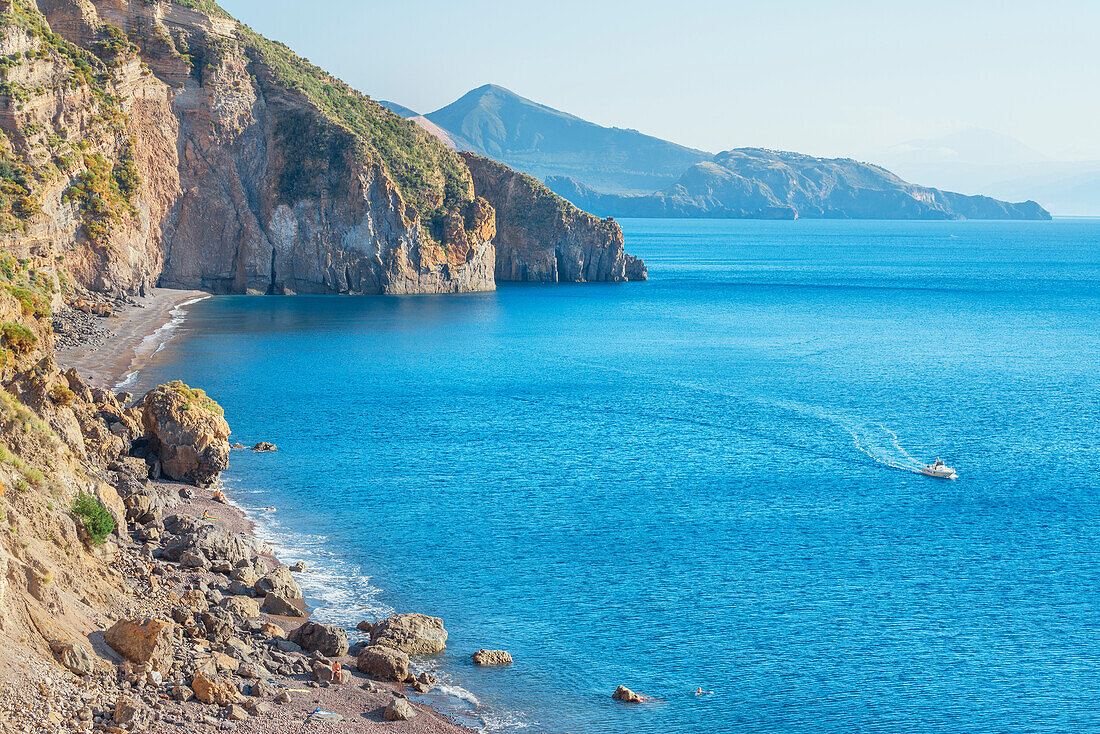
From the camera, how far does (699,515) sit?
178ft

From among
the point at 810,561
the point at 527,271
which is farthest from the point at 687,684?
the point at 527,271

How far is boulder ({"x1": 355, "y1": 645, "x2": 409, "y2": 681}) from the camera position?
1374 inches

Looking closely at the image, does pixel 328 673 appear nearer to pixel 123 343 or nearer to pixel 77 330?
pixel 123 343

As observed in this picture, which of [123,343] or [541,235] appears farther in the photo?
[541,235]

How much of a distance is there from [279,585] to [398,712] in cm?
1084

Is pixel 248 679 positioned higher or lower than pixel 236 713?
lower

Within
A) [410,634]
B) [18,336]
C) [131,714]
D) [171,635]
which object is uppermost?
[18,336]

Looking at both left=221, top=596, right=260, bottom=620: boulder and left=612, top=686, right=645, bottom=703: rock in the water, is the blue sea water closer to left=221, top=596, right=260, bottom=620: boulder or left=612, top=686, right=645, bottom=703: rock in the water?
left=612, top=686, right=645, bottom=703: rock in the water

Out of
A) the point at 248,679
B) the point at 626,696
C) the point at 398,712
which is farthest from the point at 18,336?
the point at 626,696

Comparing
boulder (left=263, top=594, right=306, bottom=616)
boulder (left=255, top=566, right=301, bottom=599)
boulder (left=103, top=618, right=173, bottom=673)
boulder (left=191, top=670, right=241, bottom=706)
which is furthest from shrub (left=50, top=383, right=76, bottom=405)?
boulder (left=191, top=670, right=241, bottom=706)

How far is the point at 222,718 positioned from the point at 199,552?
46.4 feet

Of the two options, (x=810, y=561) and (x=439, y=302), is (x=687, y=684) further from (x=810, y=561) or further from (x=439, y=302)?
(x=439, y=302)

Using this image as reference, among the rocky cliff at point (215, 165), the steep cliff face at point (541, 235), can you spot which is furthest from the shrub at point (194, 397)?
the steep cliff face at point (541, 235)

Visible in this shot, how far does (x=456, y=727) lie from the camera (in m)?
32.2
